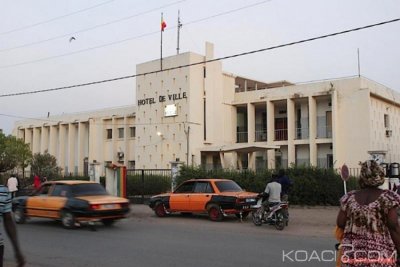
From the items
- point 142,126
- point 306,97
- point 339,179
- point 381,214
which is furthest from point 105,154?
point 381,214

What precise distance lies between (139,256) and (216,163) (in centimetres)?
3198

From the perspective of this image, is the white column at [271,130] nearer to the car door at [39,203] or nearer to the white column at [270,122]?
the white column at [270,122]

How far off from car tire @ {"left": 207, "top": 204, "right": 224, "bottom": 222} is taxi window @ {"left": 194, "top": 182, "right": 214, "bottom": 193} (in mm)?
609

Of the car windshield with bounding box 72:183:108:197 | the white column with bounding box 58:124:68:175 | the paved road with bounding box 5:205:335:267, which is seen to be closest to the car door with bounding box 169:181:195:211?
the paved road with bounding box 5:205:335:267

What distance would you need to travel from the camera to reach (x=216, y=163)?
139ft

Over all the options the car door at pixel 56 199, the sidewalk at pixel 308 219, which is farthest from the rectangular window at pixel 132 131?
the car door at pixel 56 199

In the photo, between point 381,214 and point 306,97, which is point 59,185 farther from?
point 306,97

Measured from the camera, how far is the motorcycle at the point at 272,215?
15602 mm

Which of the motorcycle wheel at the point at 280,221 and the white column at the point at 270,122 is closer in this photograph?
the motorcycle wheel at the point at 280,221

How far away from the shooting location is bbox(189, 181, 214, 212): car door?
18172 mm

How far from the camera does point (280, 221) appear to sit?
15.6m

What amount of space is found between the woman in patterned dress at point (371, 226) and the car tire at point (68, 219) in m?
12.0

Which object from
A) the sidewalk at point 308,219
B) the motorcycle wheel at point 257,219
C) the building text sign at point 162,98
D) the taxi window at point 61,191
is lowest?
the sidewalk at point 308,219

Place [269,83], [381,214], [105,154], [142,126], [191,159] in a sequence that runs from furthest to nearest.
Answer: [105,154]
[269,83]
[142,126]
[191,159]
[381,214]
